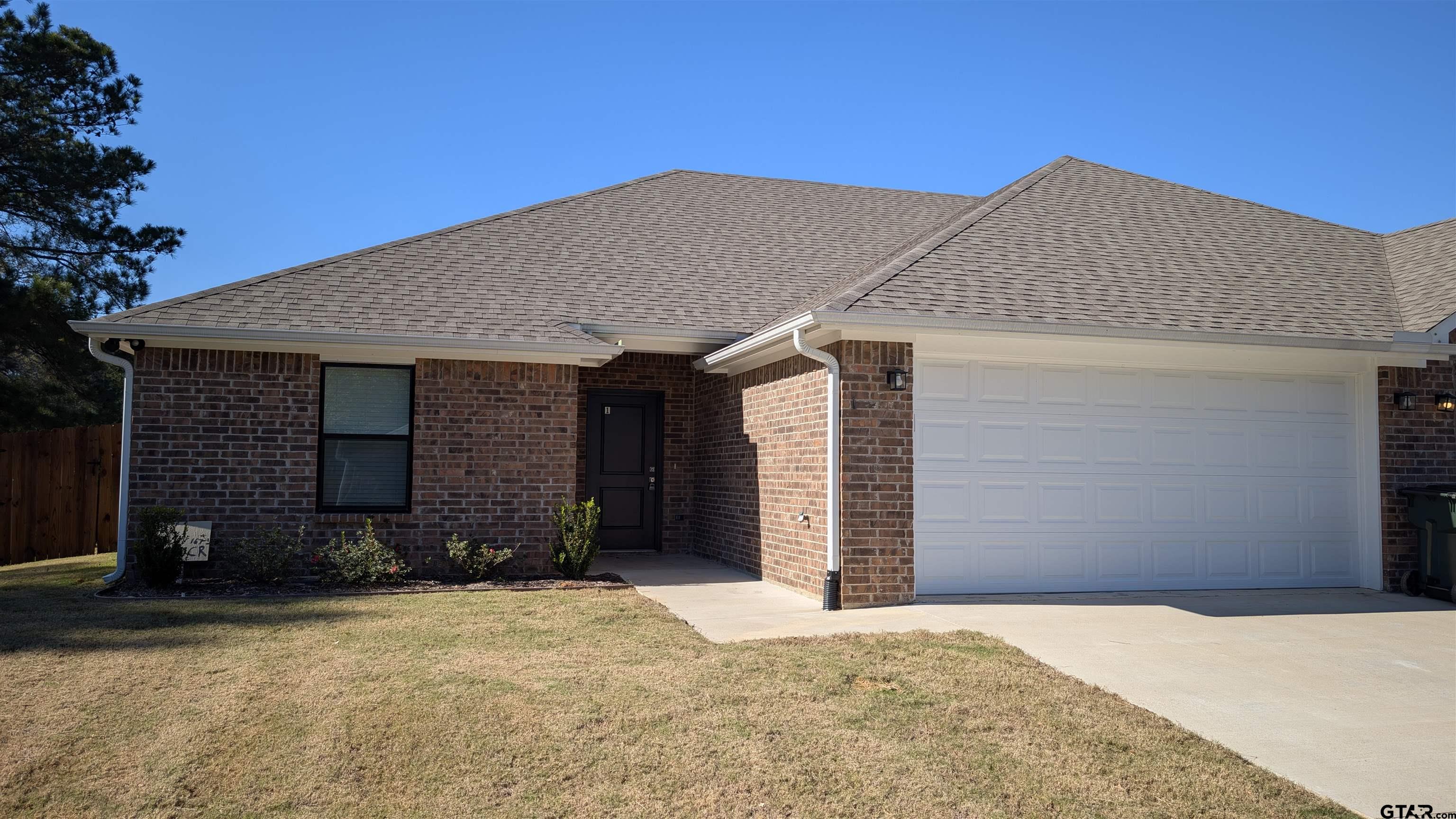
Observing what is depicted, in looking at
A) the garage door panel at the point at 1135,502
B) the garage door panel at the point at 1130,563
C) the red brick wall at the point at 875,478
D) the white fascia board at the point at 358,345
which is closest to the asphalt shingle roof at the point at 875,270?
the white fascia board at the point at 358,345

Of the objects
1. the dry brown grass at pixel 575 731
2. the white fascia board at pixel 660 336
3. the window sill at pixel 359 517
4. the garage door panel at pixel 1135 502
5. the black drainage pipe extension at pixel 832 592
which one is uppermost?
the white fascia board at pixel 660 336

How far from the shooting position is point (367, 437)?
1066 cm

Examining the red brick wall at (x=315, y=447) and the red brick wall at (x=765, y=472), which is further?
the red brick wall at (x=315, y=447)

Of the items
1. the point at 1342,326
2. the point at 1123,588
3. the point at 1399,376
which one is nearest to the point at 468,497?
the point at 1123,588

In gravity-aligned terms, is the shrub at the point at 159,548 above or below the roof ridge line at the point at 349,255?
below

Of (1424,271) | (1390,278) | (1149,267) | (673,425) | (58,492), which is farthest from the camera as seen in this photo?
(673,425)

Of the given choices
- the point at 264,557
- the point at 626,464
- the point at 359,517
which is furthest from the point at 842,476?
the point at 264,557

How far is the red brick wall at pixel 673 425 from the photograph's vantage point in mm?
13750

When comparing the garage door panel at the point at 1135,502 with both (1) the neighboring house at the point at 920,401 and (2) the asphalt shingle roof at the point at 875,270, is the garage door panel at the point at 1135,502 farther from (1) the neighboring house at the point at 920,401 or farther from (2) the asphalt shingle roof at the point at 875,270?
(2) the asphalt shingle roof at the point at 875,270

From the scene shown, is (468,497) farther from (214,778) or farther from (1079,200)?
(1079,200)

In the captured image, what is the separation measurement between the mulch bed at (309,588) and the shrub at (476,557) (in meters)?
0.13

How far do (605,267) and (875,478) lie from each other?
5.67m

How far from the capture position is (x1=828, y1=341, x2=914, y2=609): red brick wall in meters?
8.84

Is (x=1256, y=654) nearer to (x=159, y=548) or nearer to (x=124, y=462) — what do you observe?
(x=159, y=548)
